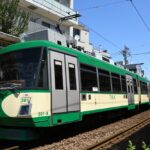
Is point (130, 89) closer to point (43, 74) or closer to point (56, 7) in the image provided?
point (56, 7)

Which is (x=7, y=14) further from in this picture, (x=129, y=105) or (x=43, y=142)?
(x=43, y=142)

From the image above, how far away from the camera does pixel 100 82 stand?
1669cm

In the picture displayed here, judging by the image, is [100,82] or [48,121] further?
[100,82]

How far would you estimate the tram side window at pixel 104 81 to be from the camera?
55.3 ft

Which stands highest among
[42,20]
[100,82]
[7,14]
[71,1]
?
[71,1]

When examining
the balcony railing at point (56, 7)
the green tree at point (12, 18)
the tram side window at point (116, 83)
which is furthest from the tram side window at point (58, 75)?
the balcony railing at point (56, 7)

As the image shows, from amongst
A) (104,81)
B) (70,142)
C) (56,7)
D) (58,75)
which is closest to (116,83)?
(104,81)

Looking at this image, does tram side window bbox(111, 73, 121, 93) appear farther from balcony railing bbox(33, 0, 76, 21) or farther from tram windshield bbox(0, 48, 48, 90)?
balcony railing bbox(33, 0, 76, 21)

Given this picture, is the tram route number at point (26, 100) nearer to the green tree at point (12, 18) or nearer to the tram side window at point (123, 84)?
the tram side window at point (123, 84)

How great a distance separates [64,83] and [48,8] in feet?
63.3

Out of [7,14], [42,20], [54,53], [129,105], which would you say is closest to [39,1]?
[42,20]

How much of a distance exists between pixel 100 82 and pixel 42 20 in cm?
1641

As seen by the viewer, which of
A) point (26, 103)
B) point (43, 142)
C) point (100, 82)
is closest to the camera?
point (26, 103)

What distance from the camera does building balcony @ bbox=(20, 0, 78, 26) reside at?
1151 inches
